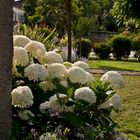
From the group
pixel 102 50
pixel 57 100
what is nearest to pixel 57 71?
pixel 57 100

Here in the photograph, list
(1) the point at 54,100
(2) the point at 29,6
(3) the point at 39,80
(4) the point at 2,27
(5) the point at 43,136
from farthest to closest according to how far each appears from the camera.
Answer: (2) the point at 29,6 < (3) the point at 39,80 < (1) the point at 54,100 < (5) the point at 43,136 < (4) the point at 2,27

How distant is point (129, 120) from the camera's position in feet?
25.2

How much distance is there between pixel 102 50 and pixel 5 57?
22929mm

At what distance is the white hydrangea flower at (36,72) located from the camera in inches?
157

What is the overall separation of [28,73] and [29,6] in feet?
158

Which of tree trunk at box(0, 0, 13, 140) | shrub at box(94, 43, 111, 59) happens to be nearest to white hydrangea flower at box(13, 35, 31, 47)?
tree trunk at box(0, 0, 13, 140)

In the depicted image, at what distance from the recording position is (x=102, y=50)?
1028 inches

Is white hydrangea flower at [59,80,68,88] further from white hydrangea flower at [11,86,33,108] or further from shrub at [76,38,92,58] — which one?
shrub at [76,38,92,58]

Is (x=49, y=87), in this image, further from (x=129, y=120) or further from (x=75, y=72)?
(x=129, y=120)

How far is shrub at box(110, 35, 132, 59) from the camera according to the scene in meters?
26.5

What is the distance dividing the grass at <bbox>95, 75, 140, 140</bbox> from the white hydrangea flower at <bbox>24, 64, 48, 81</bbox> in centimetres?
96

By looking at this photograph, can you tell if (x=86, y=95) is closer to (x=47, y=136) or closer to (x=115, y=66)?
(x=47, y=136)

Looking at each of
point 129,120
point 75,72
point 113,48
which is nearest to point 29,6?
point 113,48

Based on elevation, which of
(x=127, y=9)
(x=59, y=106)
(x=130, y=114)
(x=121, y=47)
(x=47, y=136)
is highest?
(x=127, y=9)
